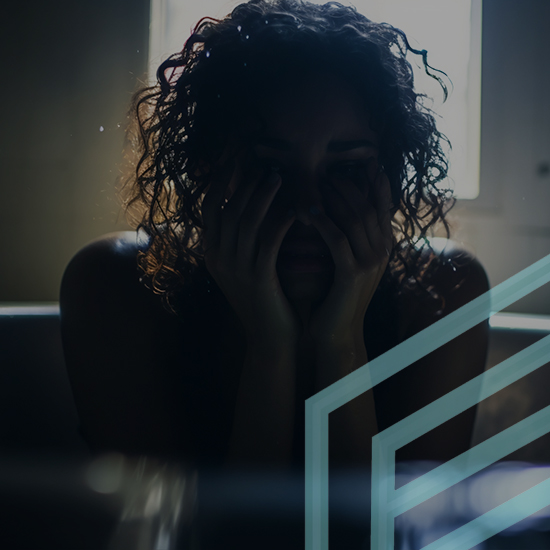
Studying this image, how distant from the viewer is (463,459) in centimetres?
58

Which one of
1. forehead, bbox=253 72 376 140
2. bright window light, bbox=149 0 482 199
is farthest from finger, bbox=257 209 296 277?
bright window light, bbox=149 0 482 199

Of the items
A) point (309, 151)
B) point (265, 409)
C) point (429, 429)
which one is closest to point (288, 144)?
point (309, 151)

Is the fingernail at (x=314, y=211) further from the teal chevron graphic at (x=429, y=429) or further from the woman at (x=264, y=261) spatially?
the teal chevron graphic at (x=429, y=429)

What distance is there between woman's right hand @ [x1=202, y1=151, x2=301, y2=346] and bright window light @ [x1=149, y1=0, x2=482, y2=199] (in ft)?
1.20

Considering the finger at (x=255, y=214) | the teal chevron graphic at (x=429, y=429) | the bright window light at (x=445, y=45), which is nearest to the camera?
the teal chevron graphic at (x=429, y=429)

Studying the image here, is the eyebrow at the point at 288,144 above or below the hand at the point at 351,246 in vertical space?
above

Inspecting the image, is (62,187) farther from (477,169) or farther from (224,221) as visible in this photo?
(477,169)

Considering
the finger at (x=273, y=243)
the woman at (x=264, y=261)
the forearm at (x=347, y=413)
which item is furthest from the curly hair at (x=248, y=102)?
the forearm at (x=347, y=413)

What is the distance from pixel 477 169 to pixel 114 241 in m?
0.79

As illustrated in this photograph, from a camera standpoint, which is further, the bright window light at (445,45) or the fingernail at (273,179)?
the bright window light at (445,45)

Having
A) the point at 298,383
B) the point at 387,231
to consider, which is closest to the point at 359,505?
the point at 298,383

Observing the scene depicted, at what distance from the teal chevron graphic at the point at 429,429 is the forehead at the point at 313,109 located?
0.32 m

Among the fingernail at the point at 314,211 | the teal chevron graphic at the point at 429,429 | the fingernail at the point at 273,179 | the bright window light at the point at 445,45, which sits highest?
the bright window light at the point at 445,45

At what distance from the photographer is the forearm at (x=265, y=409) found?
509 millimetres
